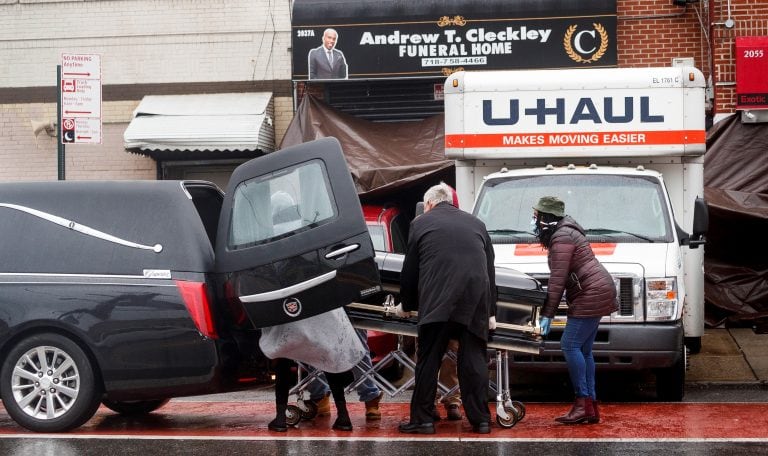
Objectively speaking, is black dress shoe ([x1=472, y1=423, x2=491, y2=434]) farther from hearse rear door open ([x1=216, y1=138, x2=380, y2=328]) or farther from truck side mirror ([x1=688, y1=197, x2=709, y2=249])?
truck side mirror ([x1=688, y1=197, x2=709, y2=249])

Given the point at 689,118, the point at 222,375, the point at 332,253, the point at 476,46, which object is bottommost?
the point at 222,375

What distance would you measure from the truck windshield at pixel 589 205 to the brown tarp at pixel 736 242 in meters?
3.88

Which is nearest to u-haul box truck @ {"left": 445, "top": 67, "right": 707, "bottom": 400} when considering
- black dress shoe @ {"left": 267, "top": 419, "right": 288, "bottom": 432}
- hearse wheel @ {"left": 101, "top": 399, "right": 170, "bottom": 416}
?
black dress shoe @ {"left": 267, "top": 419, "right": 288, "bottom": 432}

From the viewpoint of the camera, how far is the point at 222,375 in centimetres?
841

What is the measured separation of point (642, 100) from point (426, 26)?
5767mm

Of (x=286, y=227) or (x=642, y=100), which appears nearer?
(x=286, y=227)

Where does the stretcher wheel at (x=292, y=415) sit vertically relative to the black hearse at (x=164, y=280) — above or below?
below

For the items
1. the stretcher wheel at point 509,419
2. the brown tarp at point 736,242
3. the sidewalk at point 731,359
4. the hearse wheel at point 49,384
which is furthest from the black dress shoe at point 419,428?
the brown tarp at point 736,242

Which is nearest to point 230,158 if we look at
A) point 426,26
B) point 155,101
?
point 155,101

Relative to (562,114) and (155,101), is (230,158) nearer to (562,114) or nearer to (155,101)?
(155,101)

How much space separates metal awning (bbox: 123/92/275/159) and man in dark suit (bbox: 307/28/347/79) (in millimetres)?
878

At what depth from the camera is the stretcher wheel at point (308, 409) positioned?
29.6 feet

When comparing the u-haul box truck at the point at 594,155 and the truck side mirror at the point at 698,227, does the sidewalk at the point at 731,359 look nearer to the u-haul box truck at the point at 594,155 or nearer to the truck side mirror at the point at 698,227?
the u-haul box truck at the point at 594,155

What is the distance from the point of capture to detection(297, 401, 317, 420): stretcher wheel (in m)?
9.01
